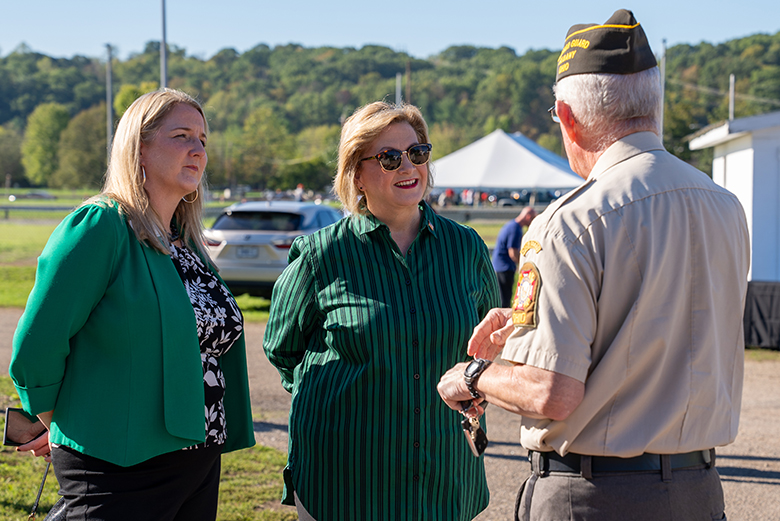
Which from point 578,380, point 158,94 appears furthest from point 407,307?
point 158,94

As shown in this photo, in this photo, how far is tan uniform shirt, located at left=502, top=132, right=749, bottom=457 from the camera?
1.67 m

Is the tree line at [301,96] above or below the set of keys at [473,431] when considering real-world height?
above

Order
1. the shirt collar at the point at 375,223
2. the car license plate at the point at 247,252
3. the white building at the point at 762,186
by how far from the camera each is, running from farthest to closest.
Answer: the car license plate at the point at 247,252 → the white building at the point at 762,186 → the shirt collar at the point at 375,223

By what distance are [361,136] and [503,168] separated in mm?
17643

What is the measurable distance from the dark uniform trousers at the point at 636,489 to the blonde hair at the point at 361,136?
4.67 feet

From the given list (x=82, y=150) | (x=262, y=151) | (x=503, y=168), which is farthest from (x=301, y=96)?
(x=503, y=168)

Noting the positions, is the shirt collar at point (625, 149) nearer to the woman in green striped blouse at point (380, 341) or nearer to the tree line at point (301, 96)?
the woman in green striped blouse at point (380, 341)

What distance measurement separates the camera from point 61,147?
295 ft

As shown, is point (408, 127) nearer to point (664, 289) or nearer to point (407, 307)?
point (407, 307)

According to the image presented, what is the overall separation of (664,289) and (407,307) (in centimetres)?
108

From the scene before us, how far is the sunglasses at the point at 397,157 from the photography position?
2.77 metres

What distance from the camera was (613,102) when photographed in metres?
1.79

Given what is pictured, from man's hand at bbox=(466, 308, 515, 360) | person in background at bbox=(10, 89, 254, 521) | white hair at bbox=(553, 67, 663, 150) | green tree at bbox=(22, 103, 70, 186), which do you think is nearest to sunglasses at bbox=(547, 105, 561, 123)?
white hair at bbox=(553, 67, 663, 150)

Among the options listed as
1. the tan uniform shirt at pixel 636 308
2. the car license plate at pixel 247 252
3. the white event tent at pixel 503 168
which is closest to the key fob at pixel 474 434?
the tan uniform shirt at pixel 636 308
